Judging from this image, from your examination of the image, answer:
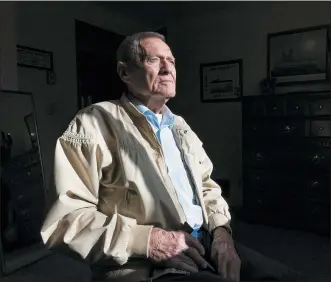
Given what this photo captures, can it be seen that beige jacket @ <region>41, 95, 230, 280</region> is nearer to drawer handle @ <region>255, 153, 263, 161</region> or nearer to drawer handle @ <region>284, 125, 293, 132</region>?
drawer handle @ <region>255, 153, 263, 161</region>

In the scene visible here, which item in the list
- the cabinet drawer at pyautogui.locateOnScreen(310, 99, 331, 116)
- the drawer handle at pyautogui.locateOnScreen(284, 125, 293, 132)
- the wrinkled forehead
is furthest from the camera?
the drawer handle at pyautogui.locateOnScreen(284, 125, 293, 132)

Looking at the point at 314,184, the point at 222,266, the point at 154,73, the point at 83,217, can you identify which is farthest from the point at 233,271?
the point at 314,184

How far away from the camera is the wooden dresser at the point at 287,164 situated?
1.32m

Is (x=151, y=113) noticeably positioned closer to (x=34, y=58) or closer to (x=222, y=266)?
(x=222, y=266)

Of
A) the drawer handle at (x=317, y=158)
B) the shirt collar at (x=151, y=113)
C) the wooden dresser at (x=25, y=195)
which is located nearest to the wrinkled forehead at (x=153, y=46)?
the shirt collar at (x=151, y=113)

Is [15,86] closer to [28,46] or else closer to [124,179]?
[28,46]

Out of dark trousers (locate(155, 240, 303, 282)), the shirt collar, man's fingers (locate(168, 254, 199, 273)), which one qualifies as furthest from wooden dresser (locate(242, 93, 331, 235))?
man's fingers (locate(168, 254, 199, 273))

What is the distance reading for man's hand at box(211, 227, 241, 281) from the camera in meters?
0.77

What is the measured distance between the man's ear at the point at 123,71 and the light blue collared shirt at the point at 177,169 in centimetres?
6

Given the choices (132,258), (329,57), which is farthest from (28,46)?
(329,57)

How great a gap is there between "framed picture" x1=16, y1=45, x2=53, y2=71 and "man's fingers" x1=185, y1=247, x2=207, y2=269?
90cm

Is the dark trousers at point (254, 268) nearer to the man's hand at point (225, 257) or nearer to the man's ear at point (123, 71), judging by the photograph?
the man's hand at point (225, 257)

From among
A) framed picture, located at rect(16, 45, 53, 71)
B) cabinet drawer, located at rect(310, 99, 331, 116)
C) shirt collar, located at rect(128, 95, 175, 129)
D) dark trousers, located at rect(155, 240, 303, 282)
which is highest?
framed picture, located at rect(16, 45, 53, 71)

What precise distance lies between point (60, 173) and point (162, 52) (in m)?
0.40
